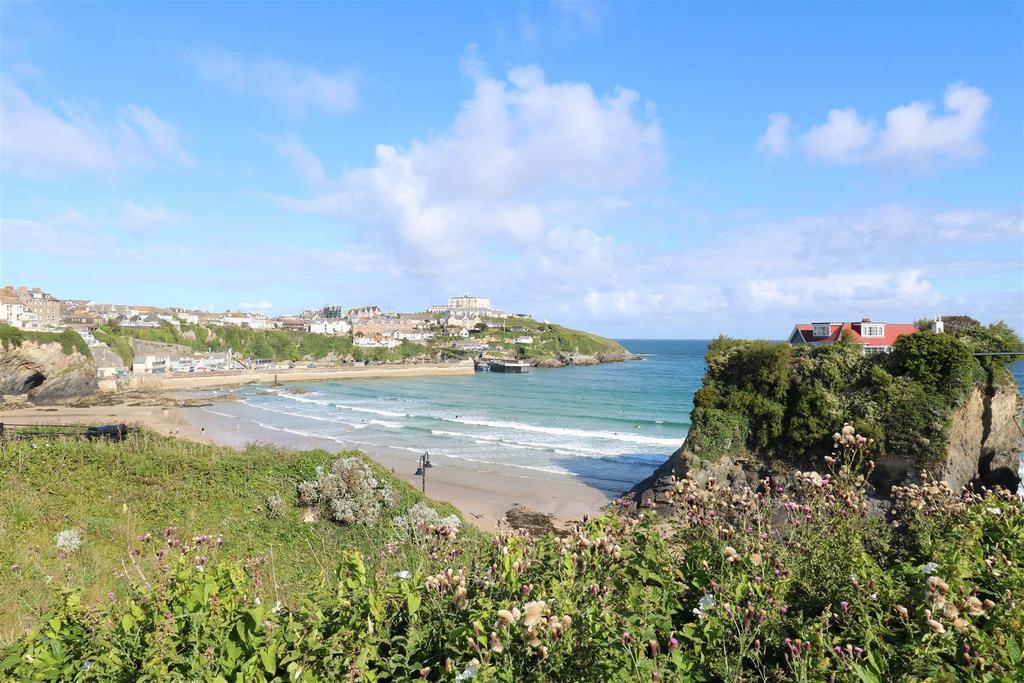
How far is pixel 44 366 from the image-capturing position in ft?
188

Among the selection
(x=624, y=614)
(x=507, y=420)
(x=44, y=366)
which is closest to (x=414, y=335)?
(x=44, y=366)

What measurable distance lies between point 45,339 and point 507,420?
51518 millimetres

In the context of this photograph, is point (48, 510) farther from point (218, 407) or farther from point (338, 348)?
point (338, 348)

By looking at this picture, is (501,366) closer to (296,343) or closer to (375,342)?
(375,342)

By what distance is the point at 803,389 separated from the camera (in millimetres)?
20969

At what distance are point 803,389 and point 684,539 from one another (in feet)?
65.0

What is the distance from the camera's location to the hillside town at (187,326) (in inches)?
3145

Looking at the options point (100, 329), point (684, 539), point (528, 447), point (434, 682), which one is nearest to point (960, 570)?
point (684, 539)

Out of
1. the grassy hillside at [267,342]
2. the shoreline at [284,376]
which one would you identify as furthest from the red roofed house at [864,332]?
the grassy hillside at [267,342]

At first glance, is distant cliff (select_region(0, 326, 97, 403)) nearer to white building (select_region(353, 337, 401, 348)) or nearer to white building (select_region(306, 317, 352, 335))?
white building (select_region(353, 337, 401, 348))

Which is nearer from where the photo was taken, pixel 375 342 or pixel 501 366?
pixel 501 366

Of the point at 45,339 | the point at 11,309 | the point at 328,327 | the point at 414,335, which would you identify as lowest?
the point at 45,339

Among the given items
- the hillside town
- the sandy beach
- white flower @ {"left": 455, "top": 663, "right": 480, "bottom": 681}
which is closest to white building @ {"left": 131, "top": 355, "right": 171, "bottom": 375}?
the hillside town

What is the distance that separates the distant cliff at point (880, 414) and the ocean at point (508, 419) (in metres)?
6.17
